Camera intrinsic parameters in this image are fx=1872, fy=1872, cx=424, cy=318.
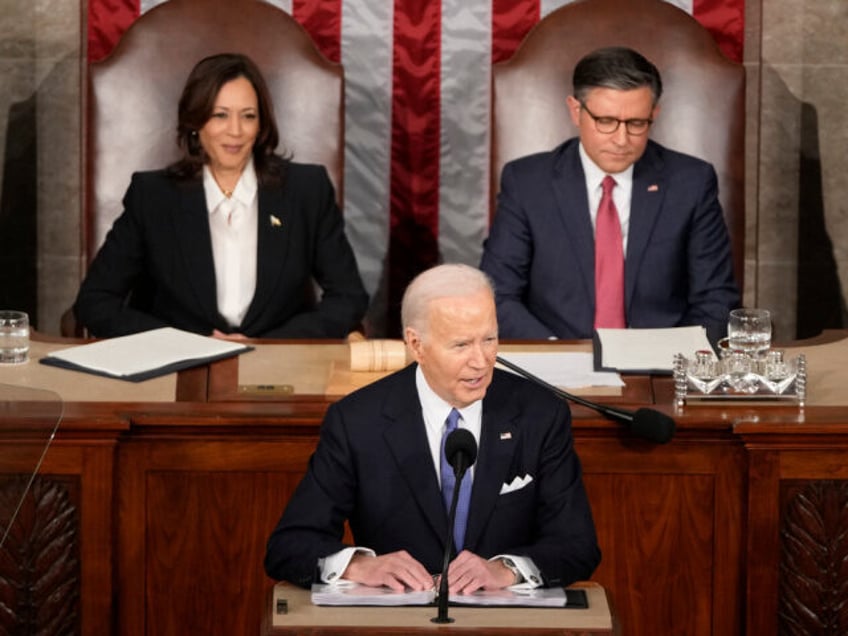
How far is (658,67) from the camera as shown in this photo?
18.3 ft

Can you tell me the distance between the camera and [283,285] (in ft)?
17.5

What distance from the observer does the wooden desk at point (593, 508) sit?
150 inches

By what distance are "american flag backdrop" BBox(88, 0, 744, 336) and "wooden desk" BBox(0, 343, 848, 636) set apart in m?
2.23

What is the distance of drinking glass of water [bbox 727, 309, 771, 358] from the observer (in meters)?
4.13

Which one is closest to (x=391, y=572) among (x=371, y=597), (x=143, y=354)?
(x=371, y=597)

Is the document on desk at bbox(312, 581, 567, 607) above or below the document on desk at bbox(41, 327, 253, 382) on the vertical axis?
below

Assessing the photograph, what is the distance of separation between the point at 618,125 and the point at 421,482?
6.57 ft

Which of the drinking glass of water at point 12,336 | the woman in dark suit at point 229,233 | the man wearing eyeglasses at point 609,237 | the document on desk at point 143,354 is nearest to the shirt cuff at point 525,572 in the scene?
the document on desk at point 143,354

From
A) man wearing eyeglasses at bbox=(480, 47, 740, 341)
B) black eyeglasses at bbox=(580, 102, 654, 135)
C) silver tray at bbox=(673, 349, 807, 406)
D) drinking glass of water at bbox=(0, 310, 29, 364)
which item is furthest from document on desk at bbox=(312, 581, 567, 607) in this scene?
black eyeglasses at bbox=(580, 102, 654, 135)

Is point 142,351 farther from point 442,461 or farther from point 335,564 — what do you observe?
point 335,564

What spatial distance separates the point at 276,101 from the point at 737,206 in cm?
142

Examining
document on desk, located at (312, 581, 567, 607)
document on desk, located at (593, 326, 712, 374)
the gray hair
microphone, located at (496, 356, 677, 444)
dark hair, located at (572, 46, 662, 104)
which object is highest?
dark hair, located at (572, 46, 662, 104)

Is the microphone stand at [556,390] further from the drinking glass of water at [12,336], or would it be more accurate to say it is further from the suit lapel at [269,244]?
the suit lapel at [269,244]

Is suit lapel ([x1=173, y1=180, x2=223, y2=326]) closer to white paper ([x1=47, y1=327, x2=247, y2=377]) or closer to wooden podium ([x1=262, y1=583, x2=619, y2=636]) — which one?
white paper ([x1=47, y1=327, x2=247, y2=377])
